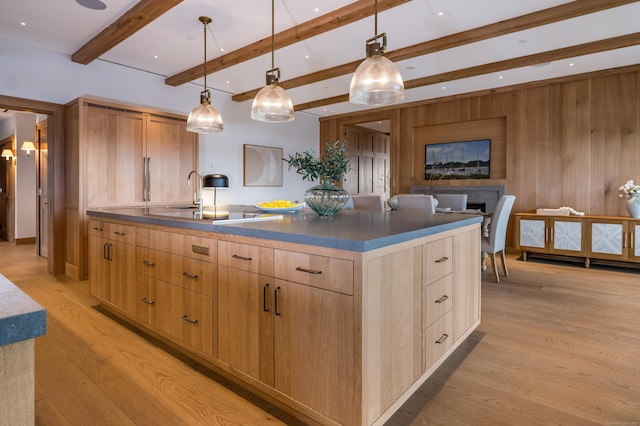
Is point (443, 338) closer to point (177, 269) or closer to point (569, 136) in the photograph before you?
point (177, 269)

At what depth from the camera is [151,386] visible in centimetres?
205

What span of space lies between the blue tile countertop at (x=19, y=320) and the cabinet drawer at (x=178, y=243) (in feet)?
4.48

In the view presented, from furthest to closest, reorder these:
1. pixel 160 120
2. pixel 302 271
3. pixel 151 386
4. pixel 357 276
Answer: pixel 160 120 → pixel 151 386 → pixel 302 271 → pixel 357 276

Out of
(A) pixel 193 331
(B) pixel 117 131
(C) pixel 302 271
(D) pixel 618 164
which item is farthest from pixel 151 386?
(D) pixel 618 164

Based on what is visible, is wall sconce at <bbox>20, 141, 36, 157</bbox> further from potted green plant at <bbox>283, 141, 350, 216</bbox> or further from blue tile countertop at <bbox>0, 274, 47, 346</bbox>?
blue tile countertop at <bbox>0, 274, 47, 346</bbox>

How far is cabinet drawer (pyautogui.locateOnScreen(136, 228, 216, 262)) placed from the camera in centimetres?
208

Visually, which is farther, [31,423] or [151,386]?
[151,386]

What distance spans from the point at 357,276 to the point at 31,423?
1.02 meters

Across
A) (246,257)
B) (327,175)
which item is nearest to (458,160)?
(327,175)

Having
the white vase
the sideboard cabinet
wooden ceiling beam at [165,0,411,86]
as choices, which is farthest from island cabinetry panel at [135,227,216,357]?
the white vase

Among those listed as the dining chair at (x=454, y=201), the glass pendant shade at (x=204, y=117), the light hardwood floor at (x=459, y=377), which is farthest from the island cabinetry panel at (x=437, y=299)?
the dining chair at (x=454, y=201)

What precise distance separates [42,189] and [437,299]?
6375mm

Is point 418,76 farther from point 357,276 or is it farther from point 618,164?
point 357,276

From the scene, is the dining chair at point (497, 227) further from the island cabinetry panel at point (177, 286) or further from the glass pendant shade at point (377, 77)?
the island cabinetry panel at point (177, 286)
